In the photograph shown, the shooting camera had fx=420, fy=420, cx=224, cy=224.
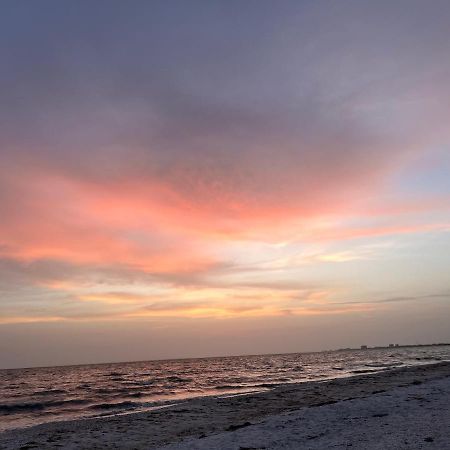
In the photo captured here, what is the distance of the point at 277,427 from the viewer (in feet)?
57.2

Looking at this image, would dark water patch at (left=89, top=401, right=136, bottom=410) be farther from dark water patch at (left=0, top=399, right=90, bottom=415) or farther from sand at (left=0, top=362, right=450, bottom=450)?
sand at (left=0, top=362, right=450, bottom=450)


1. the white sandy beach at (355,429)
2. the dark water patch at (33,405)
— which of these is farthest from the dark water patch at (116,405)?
the white sandy beach at (355,429)

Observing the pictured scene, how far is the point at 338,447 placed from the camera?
13336mm

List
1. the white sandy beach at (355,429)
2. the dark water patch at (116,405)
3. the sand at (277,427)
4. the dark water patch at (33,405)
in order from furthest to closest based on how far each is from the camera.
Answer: the dark water patch at (33,405) → the dark water patch at (116,405) → the sand at (277,427) → the white sandy beach at (355,429)

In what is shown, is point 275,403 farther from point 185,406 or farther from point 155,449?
point 155,449

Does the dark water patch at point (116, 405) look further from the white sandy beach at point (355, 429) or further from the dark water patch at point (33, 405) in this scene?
the white sandy beach at point (355, 429)

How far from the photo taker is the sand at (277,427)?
14.2 meters

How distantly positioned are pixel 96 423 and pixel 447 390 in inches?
811

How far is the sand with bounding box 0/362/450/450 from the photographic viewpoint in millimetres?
14227

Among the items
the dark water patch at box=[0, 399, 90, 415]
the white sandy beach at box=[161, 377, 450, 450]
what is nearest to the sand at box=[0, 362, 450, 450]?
the white sandy beach at box=[161, 377, 450, 450]

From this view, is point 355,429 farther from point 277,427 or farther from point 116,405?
point 116,405

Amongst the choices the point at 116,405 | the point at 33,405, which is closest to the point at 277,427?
the point at 116,405

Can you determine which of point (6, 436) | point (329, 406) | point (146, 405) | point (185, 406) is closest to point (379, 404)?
point (329, 406)


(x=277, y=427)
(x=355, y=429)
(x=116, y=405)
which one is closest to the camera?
(x=355, y=429)
